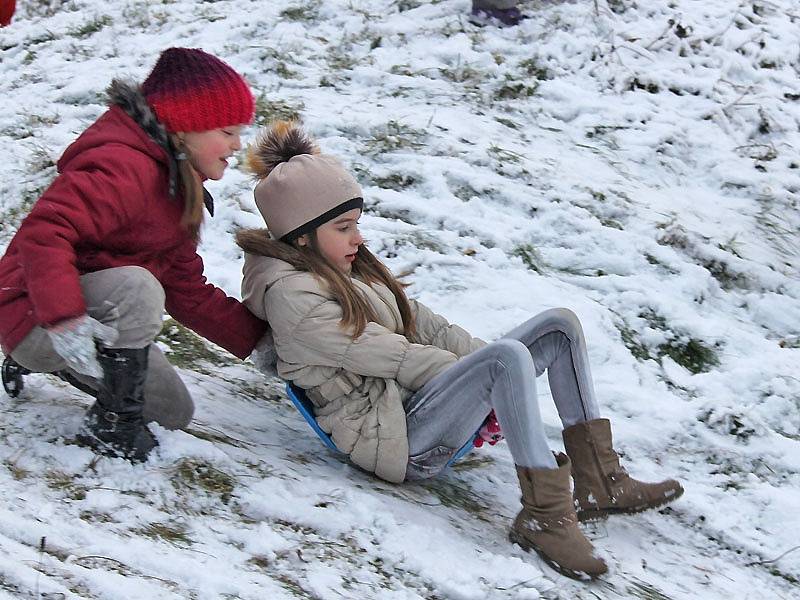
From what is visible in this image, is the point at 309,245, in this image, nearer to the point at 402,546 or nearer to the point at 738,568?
the point at 402,546

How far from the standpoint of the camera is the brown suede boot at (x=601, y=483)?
120 inches

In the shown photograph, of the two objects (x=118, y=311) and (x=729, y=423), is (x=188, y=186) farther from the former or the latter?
(x=729, y=423)

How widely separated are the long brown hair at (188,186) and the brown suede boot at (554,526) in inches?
52.6

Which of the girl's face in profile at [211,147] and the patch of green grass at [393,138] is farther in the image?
the patch of green grass at [393,138]

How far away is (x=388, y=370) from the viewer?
9.98ft

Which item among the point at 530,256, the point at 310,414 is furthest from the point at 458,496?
the point at 530,256

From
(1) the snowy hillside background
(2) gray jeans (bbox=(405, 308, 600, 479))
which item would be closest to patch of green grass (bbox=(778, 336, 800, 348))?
(1) the snowy hillside background

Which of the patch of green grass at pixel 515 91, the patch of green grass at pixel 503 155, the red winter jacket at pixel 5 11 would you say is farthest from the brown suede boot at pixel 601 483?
the patch of green grass at pixel 515 91

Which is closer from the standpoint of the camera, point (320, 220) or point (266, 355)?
point (320, 220)

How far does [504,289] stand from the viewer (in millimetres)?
4508

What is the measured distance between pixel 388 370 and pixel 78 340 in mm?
1034

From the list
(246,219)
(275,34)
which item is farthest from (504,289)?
(275,34)

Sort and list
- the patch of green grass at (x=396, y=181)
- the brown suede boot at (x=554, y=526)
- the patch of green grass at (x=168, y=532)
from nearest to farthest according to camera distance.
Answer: the patch of green grass at (x=168, y=532), the brown suede boot at (x=554, y=526), the patch of green grass at (x=396, y=181)

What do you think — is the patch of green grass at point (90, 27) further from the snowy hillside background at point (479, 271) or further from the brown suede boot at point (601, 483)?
the brown suede boot at point (601, 483)
